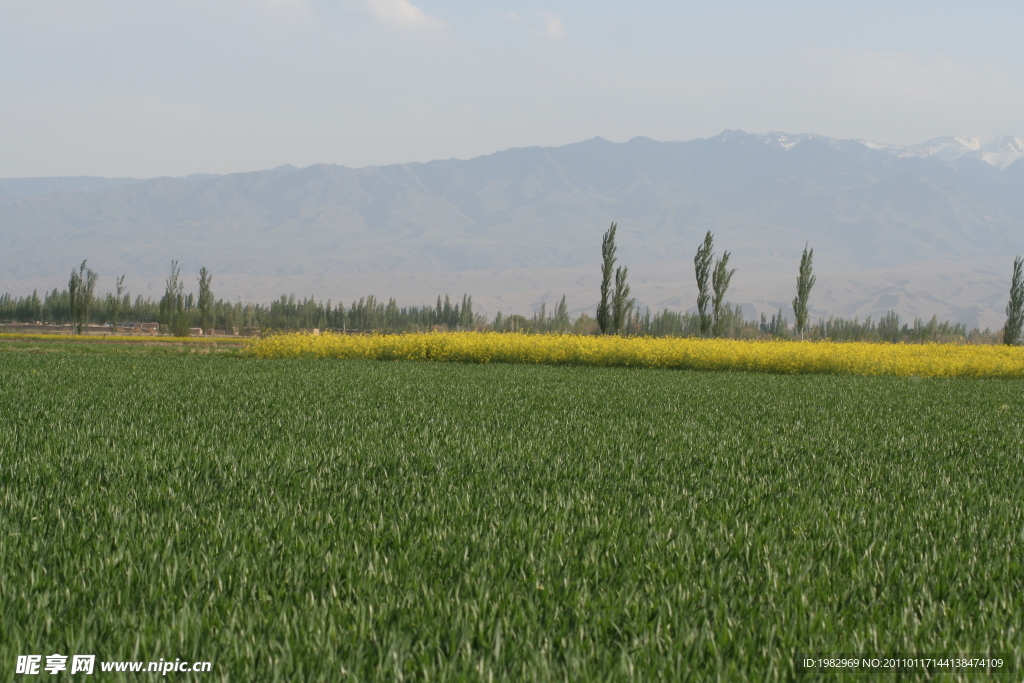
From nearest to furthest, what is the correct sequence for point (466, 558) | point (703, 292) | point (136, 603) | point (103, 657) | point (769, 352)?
1. point (103, 657)
2. point (136, 603)
3. point (466, 558)
4. point (769, 352)
5. point (703, 292)

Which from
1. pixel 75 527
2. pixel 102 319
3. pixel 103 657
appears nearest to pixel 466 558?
pixel 103 657

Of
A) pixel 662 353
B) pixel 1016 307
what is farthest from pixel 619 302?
pixel 1016 307

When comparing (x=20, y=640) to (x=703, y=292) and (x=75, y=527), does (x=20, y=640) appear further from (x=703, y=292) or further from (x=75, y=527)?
(x=703, y=292)

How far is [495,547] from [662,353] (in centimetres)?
2726

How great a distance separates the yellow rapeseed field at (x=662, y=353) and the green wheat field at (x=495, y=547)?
20.5 meters

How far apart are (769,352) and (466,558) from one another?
28.7m

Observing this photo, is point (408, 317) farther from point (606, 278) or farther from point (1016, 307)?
point (1016, 307)

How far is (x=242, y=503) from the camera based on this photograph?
225 inches

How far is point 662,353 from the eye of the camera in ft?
102

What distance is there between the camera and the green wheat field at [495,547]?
3.34 metres

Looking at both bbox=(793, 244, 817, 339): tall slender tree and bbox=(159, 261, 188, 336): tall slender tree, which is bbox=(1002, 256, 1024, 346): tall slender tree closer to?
bbox=(793, 244, 817, 339): tall slender tree

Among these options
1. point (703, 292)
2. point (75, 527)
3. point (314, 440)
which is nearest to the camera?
point (75, 527)

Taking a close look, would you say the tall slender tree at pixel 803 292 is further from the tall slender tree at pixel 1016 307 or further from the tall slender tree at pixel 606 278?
the tall slender tree at pixel 606 278


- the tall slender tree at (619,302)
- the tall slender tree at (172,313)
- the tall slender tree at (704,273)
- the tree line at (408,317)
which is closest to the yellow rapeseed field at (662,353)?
the tall slender tree at (619,302)
